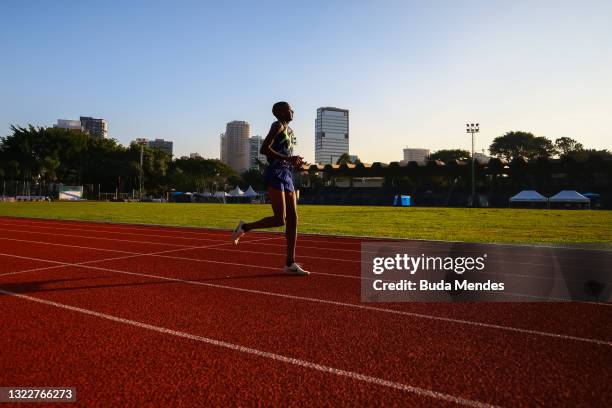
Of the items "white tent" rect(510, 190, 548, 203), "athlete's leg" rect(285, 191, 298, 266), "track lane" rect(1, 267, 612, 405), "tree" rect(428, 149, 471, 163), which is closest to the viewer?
"track lane" rect(1, 267, 612, 405)

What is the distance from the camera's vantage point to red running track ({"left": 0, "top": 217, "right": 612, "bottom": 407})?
7.73 feet

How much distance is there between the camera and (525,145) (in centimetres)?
8950

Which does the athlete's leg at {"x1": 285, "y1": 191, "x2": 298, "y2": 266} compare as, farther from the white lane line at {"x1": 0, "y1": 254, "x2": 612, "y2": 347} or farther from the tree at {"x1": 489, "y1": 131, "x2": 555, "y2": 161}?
the tree at {"x1": 489, "y1": 131, "x2": 555, "y2": 161}

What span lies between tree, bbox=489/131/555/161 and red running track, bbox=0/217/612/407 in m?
94.6

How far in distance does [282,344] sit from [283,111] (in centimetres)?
336

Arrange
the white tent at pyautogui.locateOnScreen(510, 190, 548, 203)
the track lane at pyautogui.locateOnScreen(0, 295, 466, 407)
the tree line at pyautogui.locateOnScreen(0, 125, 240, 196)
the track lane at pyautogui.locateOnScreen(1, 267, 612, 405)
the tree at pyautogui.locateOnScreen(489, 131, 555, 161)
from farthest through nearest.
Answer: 1. the tree at pyautogui.locateOnScreen(489, 131, 555, 161)
2. the tree line at pyautogui.locateOnScreen(0, 125, 240, 196)
3. the white tent at pyautogui.locateOnScreen(510, 190, 548, 203)
4. the track lane at pyautogui.locateOnScreen(1, 267, 612, 405)
5. the track lane at pyautogui.locateOnScreen(0, 295, 466, 407)

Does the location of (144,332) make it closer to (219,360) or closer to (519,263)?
(219,360)

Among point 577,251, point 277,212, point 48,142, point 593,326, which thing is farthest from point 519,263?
point 48,142

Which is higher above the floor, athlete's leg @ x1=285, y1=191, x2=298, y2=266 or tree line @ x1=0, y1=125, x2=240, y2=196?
tree line @ x1=0, y1=125, x2=240, y2=196

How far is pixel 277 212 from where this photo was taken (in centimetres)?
553

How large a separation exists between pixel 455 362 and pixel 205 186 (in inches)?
3785

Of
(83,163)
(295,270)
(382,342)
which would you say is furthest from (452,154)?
(382,342)

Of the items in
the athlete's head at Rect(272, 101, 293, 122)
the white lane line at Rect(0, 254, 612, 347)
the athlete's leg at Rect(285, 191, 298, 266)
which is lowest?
the white lane line at Rect(0, 254, 612, 347)

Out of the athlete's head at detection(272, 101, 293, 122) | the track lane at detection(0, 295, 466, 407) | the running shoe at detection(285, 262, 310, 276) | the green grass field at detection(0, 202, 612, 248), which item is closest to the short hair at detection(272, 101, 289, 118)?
the athlete's head at detection(272, 101, 293, 122)
